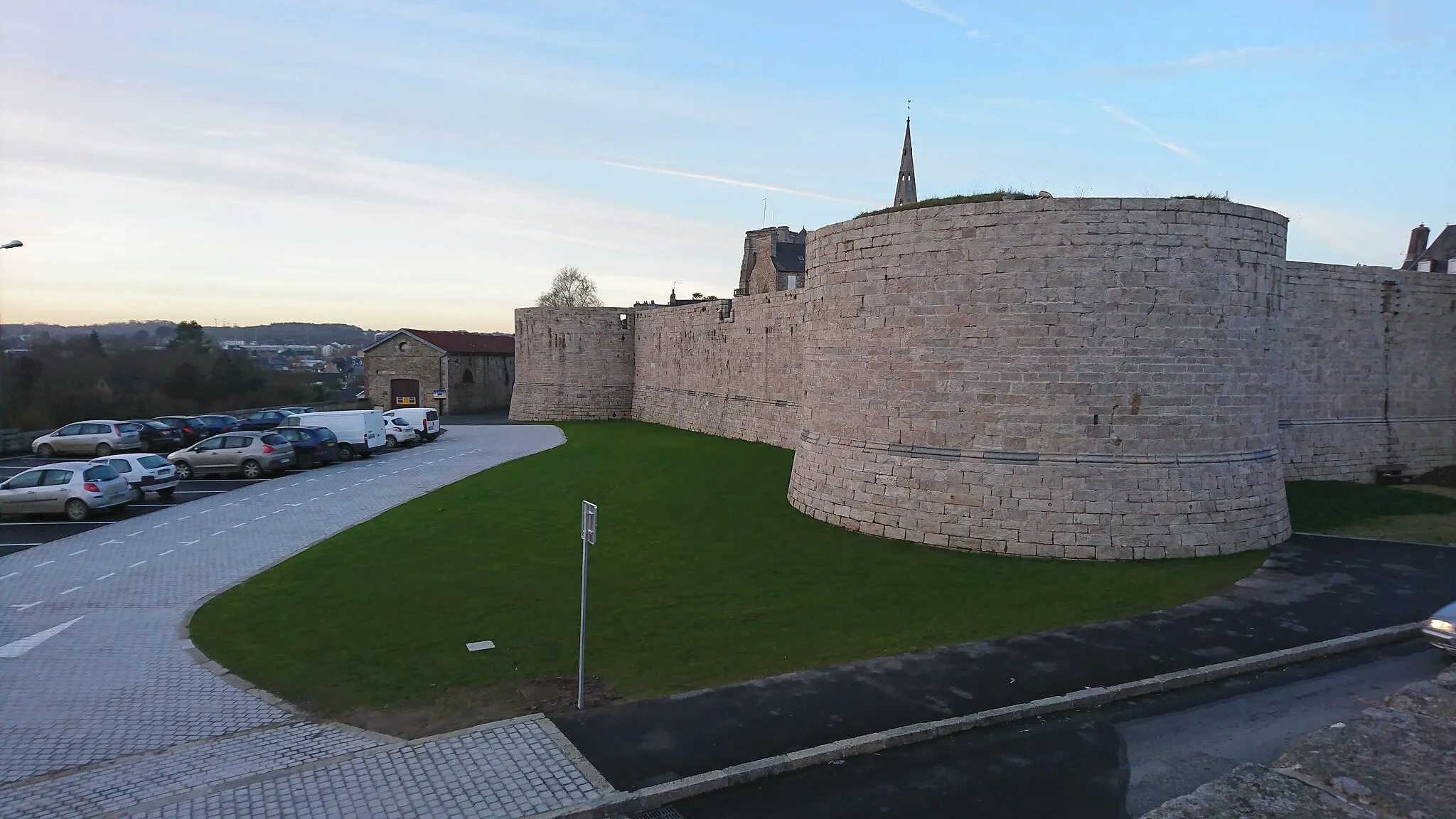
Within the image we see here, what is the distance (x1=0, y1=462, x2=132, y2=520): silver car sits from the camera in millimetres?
16922

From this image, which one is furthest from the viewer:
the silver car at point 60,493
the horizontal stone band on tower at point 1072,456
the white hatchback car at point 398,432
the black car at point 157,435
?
the white hatchback car at point 398,432

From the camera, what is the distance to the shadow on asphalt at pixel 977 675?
6.94m

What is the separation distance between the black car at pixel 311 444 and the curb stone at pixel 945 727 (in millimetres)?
21992

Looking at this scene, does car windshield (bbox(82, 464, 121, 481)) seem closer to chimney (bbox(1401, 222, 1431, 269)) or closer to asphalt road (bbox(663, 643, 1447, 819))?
asphalt road (bbox(663, 643, 1447, 819))

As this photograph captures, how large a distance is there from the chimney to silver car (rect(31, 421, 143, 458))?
55.4 m

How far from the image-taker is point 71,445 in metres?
26.7

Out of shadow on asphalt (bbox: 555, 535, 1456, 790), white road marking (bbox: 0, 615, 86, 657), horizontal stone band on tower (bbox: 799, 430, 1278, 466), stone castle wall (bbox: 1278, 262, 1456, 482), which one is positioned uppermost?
stone castle wall (bbox: 1278, 262, 1456, 482)

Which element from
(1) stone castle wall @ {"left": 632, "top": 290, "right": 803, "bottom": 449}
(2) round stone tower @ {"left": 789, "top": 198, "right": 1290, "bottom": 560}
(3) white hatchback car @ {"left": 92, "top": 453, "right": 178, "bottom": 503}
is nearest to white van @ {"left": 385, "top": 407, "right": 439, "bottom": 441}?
(1) stone castle wall @ {"left": 632, "top": 290, "right": 803, "bottom": 449}

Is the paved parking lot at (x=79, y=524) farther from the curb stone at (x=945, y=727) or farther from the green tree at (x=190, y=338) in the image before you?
the green tree at (x=190, y=338)

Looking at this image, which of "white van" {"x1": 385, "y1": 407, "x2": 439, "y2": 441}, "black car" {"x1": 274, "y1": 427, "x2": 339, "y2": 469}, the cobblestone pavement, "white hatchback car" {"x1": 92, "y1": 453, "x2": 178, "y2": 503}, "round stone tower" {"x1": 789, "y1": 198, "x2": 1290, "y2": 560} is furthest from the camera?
"white van" {"x1": 385, "y1": 407, "x2": 439, "y2": 441}

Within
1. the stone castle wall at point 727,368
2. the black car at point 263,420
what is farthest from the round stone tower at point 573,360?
the black car at point 263,420

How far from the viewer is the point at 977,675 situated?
8.55 metres

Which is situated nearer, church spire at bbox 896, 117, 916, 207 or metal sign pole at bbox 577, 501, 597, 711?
metal sign pole at bbox 577, 501, 597, 711

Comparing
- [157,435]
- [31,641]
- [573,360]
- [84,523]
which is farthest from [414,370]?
[31,641]
